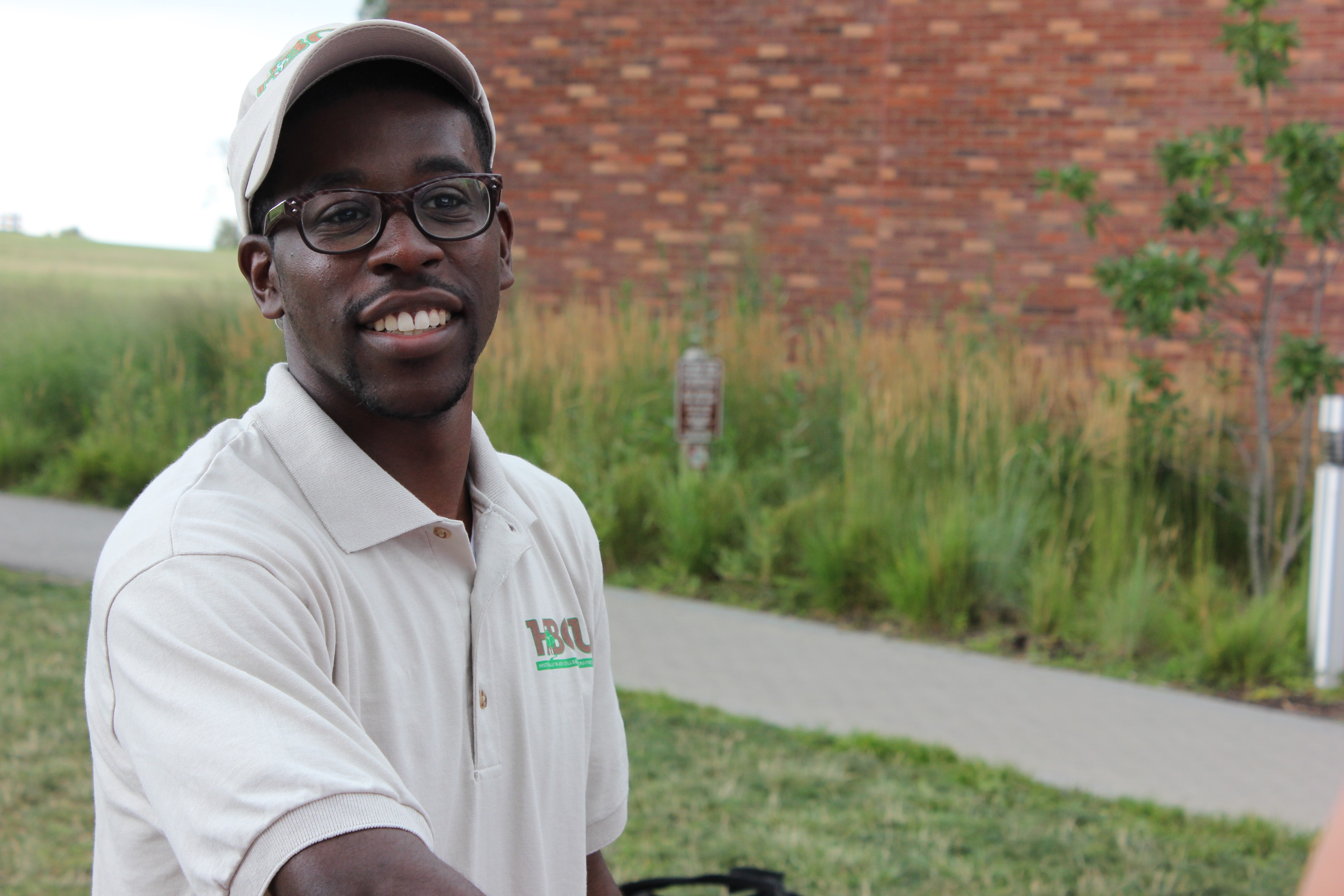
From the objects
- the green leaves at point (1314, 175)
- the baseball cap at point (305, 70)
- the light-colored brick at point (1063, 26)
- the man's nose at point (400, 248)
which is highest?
the light-colored brick at point (1063, 26)

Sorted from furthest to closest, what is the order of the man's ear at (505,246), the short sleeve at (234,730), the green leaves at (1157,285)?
1. the green leaves at (1157,285)
2. the man's ear at (505,246)
3. the short sleeve at (234,730)

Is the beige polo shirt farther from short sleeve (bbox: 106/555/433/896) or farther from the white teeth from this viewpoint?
the white teeth

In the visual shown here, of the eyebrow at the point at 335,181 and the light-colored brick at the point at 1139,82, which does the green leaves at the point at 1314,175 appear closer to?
the light-colored brick at the point at 1139,82

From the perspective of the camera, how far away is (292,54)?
1.58 meters

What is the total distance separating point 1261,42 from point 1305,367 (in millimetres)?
1671

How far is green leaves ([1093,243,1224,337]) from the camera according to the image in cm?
658

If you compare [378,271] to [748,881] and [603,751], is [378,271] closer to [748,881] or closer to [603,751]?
[603,751]

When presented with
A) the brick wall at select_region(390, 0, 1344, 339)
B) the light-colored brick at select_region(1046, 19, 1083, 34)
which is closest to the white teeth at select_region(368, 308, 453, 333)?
the brick wall at select_region(390, 0, 1344, 339)

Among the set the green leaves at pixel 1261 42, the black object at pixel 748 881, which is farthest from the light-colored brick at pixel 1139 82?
the black object at pixel 748 881

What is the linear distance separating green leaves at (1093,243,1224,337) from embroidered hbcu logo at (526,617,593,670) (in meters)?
5.61

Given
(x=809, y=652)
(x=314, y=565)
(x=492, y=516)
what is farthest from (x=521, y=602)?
(x=809, y=652)

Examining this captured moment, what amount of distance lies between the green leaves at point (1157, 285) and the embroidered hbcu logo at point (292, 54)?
5793 millimetres

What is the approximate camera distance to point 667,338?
904 centimetres

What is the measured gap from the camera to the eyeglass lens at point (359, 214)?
60.9 inches
